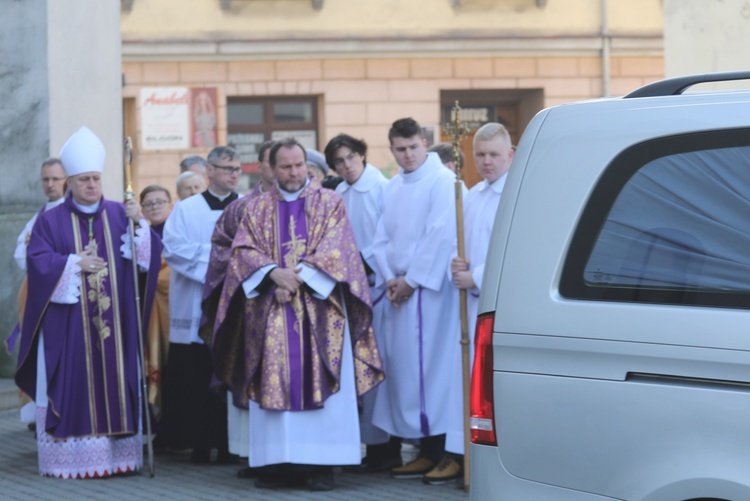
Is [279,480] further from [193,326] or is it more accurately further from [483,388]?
[483,388]

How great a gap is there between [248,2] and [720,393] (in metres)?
A: 18.7

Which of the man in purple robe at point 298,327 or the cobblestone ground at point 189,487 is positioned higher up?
the man in purple robe at point 298,327

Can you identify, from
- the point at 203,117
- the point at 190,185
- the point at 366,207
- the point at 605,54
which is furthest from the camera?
the point at 605,54

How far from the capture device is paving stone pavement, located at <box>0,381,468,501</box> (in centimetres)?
757

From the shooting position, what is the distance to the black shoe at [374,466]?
8.45 meters

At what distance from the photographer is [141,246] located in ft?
28.1

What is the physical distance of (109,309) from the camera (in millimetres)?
8469

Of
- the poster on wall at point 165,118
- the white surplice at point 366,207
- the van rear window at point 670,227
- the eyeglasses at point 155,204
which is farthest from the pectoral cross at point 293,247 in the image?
the poster on wall at point 165,118

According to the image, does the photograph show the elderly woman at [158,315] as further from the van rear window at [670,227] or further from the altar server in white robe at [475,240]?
the van rear window at [670,227]

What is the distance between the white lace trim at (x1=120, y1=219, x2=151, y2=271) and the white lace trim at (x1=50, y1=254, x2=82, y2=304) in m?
0.33

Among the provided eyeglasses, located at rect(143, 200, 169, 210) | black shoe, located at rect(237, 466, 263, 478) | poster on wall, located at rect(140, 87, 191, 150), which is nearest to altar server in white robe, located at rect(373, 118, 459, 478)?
black shoe, located at rect(237, 466, 263, 478)

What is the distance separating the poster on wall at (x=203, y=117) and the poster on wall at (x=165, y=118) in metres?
0.09

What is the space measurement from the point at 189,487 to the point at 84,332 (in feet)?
3.96

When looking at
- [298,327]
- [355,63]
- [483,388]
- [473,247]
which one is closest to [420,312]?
[473,247]
